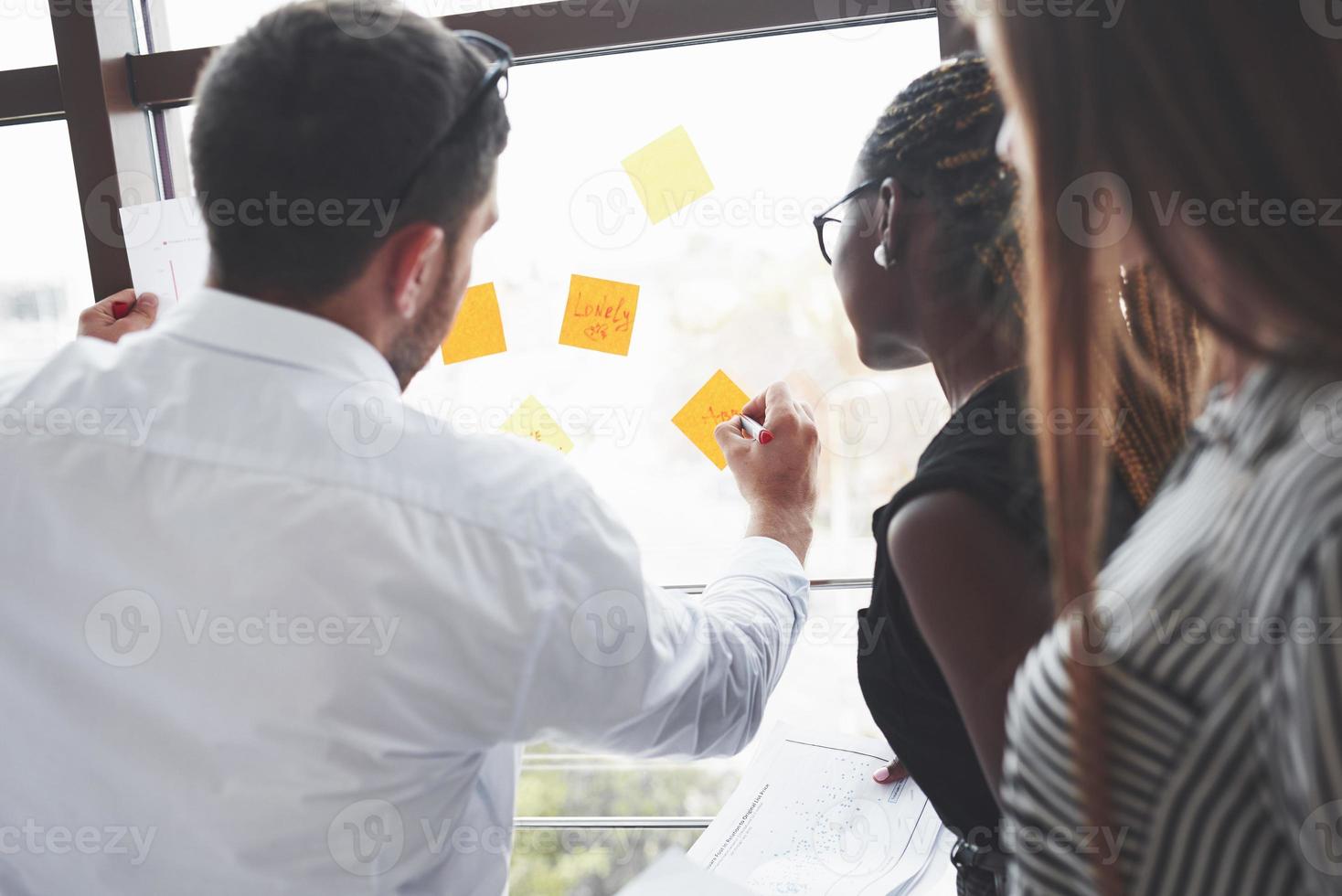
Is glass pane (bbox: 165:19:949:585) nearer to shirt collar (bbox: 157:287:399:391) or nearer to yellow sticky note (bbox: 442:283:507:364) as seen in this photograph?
yellow sticky note (bbox: 442:283:507:364)

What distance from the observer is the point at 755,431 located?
1.09 meters

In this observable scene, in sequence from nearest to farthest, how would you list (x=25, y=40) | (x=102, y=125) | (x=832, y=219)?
(x=832, y=219), (x=102, y=125), (x=25, y=40)

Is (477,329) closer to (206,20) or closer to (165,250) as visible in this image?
(165,250)

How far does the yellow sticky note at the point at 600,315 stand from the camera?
4.09 ft

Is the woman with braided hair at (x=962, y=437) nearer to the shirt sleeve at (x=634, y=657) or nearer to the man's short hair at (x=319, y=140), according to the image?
the shirt sleeve at (x=634, y=657)

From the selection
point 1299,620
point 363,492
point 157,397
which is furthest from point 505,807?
point 1299,620

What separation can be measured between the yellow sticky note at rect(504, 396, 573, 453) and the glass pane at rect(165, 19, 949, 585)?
1 centimetres

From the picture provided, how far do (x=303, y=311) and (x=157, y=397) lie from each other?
0.13 meters

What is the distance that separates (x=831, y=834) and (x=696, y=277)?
67cm

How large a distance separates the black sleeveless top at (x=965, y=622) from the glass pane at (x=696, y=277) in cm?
34

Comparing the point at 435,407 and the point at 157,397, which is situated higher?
the point at 157,397

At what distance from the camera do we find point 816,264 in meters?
1.21

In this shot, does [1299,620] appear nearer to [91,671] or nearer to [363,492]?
[363,492]

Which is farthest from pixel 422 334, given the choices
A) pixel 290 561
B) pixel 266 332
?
pixel 290 561
